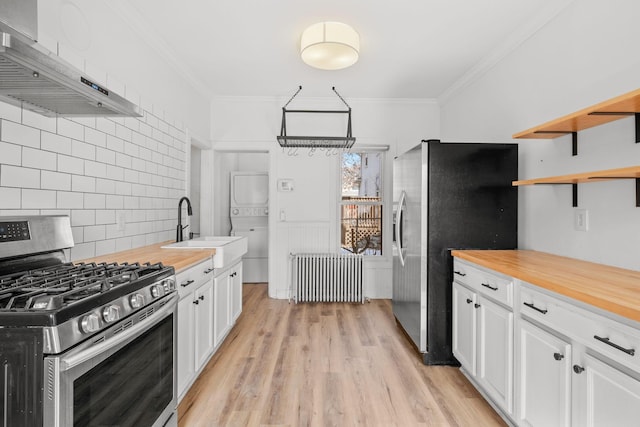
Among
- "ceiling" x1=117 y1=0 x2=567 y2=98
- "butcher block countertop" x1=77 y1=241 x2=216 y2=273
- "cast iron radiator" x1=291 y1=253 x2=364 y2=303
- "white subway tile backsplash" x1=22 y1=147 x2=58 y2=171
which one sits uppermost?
"ceiling" x1=117 y1=0 x2=567 y2=98

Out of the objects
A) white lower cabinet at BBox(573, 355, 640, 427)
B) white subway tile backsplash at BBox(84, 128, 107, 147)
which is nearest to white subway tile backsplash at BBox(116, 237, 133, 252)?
white subway tile backsplash at BBox(84, 128, 107, 147)

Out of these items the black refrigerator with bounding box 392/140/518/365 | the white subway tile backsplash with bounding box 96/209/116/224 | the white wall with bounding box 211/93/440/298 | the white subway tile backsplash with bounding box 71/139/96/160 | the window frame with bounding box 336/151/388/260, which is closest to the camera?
the white subway tile backsplash with bounding box 71/139/96/160

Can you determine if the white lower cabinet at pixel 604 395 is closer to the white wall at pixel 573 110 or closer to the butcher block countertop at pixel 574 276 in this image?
the butcher block countertop at pixel 574 276

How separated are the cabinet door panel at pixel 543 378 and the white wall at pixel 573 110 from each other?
0.73 metres

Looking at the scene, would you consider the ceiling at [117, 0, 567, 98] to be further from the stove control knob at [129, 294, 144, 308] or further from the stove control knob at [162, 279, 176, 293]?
the stove control knob at [129, 294, 144, 308]

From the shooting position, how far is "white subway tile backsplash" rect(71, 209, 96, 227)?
1935 mm

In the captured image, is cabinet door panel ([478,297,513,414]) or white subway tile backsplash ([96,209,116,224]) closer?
cabinet door panel ([478,297,513,414])

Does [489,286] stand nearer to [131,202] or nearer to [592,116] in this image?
[592,116]

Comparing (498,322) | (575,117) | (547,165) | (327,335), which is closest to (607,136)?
(575,117)

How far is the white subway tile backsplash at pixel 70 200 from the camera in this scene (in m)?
1.84

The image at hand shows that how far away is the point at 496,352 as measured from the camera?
1.98m

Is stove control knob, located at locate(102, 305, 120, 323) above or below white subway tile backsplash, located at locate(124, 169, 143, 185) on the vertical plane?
below

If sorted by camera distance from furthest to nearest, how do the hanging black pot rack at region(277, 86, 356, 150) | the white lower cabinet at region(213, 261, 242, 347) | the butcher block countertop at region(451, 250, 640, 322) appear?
the hanging black pot rack at region(277, 86, 356, 150) < the white lower cabinet at region(213, 261, 242, 347) < the butcher block countertop at region(451, 250, 640, 322)

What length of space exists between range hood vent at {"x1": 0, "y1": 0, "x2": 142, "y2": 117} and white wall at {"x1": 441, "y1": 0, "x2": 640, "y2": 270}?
2.67 m
